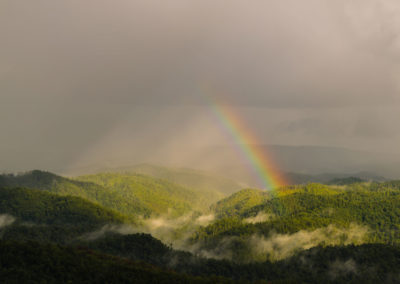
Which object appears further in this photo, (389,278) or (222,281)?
(389,278)

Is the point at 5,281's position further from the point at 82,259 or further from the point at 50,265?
the point at 82,259

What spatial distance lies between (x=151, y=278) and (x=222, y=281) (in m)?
34.0

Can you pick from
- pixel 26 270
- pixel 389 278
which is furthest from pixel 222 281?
pixel 389 278

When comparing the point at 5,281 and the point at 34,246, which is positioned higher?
the point at 34,246

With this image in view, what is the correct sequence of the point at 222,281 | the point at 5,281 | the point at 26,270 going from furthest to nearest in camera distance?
1. the point at 222,281
2. the point at 26,270
3. the point at 5,281

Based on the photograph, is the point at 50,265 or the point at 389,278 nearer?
the point at 50,265

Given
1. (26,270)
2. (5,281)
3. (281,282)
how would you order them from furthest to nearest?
(281,282) → (26,270) → (5,281)

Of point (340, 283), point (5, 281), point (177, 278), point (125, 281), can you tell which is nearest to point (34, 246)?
point (5, 281)

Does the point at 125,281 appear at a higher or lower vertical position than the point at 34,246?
lower

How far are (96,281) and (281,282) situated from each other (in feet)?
323

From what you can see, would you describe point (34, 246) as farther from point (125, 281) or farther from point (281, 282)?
point (281, 282)

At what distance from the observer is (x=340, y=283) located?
195 meters

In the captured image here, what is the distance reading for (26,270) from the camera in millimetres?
129500

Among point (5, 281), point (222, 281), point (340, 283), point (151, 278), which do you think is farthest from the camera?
point (340, 283)
